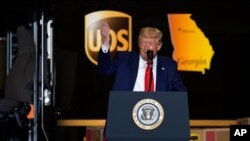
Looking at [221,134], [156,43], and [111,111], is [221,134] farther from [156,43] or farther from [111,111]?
[111,111]

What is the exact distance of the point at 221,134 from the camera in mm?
6199

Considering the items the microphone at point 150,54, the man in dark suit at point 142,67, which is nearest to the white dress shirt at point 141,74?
the man in dark suit at point 142,67

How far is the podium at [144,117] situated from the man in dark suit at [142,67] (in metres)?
0.51

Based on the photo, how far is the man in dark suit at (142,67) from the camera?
4457mm

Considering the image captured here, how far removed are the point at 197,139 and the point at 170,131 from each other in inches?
80.5

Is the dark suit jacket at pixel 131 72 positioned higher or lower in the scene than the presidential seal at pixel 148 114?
higher

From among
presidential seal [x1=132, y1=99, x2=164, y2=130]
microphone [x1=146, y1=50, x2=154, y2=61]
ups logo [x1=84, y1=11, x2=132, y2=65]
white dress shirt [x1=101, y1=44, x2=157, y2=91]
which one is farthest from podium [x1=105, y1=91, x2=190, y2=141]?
ups logo [x1=84, y1=11, x2=132, y2=65]

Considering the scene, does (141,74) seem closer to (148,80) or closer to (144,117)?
(148,80)

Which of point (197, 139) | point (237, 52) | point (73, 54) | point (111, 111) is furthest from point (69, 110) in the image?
point (111, 111)

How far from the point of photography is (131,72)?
15.0 feet

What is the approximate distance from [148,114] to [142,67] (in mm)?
768

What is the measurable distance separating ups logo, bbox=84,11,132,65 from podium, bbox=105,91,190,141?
271 centimetres

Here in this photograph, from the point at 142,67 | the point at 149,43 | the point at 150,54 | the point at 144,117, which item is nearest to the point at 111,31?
the point at 142,67

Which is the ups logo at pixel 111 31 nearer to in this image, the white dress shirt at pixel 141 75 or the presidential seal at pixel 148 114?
the white dress shirt at pixel 141 75
